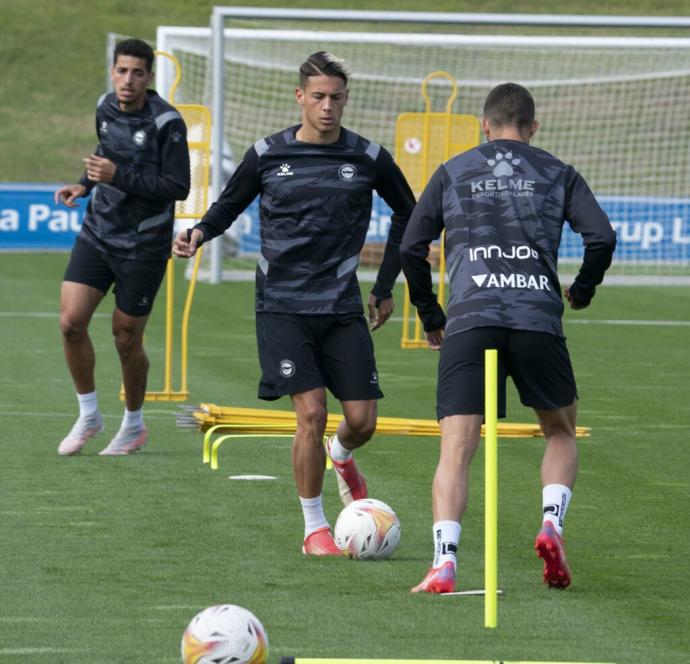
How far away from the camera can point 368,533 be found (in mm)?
6879

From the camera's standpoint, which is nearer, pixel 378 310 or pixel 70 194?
pixel 378 310

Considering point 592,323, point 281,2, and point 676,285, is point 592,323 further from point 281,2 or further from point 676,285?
point 281,2

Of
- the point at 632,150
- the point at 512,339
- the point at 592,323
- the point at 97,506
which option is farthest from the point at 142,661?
the point at 632,150

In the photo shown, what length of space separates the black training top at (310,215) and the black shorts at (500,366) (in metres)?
0.92

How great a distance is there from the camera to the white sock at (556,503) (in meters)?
6.39

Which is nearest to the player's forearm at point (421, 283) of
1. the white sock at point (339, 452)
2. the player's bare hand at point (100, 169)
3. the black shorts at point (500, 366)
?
the black shorts at point (500, 366)

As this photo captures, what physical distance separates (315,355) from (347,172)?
30.0 inches

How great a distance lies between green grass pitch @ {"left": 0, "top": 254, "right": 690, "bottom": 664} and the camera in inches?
220

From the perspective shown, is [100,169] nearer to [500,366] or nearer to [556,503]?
[500,366]

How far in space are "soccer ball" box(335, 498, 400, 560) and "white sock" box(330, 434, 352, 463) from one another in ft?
2.32

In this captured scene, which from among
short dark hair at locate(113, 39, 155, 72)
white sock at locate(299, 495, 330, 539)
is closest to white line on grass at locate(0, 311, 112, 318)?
short dark hair at locate(113, 39, 155, 72)

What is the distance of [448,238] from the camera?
6.41 m

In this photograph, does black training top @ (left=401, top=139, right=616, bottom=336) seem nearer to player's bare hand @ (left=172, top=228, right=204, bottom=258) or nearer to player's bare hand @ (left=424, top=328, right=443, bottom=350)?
player's bare hand @ (left=424, top=328, right=443, bottom=350)

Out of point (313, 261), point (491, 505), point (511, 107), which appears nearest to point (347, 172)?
point (313, 261)
